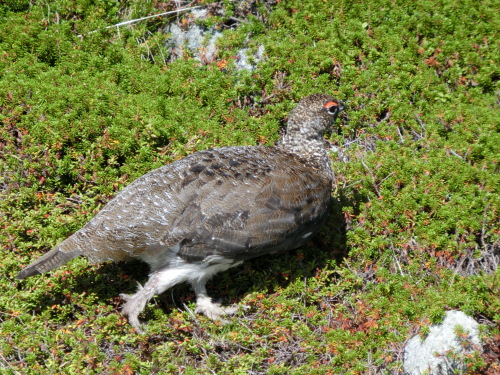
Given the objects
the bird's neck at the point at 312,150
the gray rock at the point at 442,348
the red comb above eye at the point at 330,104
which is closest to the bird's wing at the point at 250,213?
the bird's neck at the point at 312,150

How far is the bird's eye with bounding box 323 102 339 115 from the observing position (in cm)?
593

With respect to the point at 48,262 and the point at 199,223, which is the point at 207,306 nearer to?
the point at 199,223

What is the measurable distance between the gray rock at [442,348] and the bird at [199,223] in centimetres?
Answer: 133

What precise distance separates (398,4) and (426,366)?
4.91 meters

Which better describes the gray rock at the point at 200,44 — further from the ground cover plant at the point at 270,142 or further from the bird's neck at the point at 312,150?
the bird's neck at the point at 312,150

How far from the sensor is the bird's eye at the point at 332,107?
593 centimetres

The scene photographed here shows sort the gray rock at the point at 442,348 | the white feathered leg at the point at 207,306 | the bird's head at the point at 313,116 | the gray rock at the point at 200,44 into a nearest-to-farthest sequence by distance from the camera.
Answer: the gray rock at the point at 442,348
the white feathered leg at the point at 207,306
the bird's head at the point at 313,116
the gray rock at the point at 200,44

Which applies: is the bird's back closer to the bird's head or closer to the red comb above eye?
the bird's head

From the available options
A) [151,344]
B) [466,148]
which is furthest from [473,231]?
[151,344]

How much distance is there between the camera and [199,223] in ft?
15.6

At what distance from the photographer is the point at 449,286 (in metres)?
5.25

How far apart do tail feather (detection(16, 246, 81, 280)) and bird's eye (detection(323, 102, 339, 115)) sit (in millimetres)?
2800

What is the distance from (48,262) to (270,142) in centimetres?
287

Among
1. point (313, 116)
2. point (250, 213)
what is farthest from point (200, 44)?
point (250, 213)
